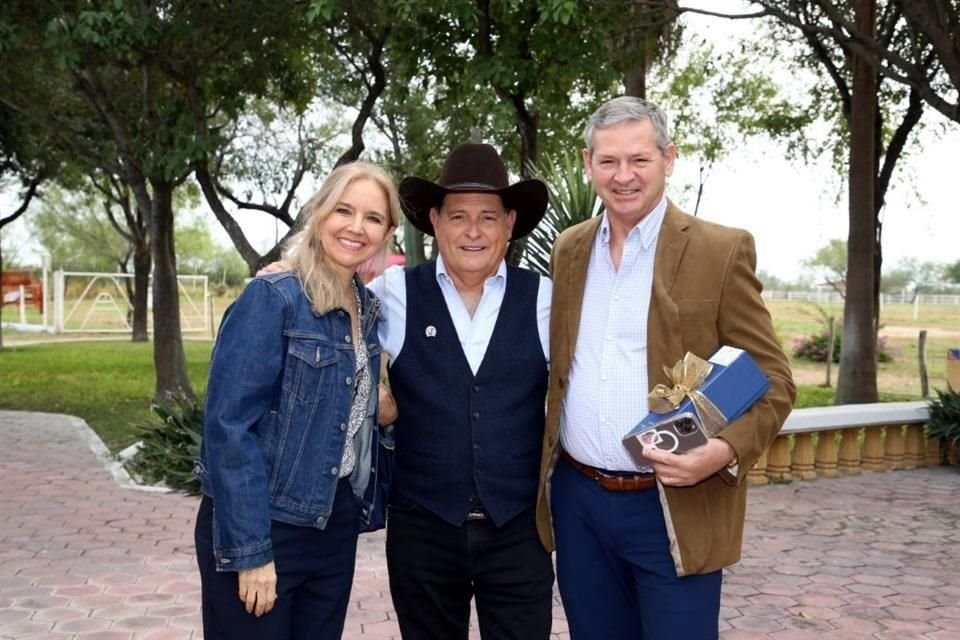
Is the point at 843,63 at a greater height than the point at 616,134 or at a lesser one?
greater

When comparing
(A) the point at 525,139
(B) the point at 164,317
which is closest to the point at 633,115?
(A) the point at 525,139

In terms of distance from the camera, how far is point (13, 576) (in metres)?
6.04

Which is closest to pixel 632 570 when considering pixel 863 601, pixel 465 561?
pixel 465 561

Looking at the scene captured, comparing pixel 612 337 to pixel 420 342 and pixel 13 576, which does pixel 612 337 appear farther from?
pixel 13 576

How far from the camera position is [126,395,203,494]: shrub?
28.7 feet

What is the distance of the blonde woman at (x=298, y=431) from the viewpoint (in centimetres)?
263

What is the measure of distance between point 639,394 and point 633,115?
0.86m

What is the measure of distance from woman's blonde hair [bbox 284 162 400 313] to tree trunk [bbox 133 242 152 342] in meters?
30.5

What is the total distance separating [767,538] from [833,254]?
231ft

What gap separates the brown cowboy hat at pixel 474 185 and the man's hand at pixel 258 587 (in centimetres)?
134

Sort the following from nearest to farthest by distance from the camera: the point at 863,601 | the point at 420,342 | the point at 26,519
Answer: the point at 420,342 < the point at 863,601 < the point at 26,519

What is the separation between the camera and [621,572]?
10.1 feet

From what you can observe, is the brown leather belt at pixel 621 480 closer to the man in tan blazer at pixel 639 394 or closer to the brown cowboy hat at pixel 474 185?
the man in tan blazer at pixel 639 394

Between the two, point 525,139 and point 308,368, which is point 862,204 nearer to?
point 525,139
